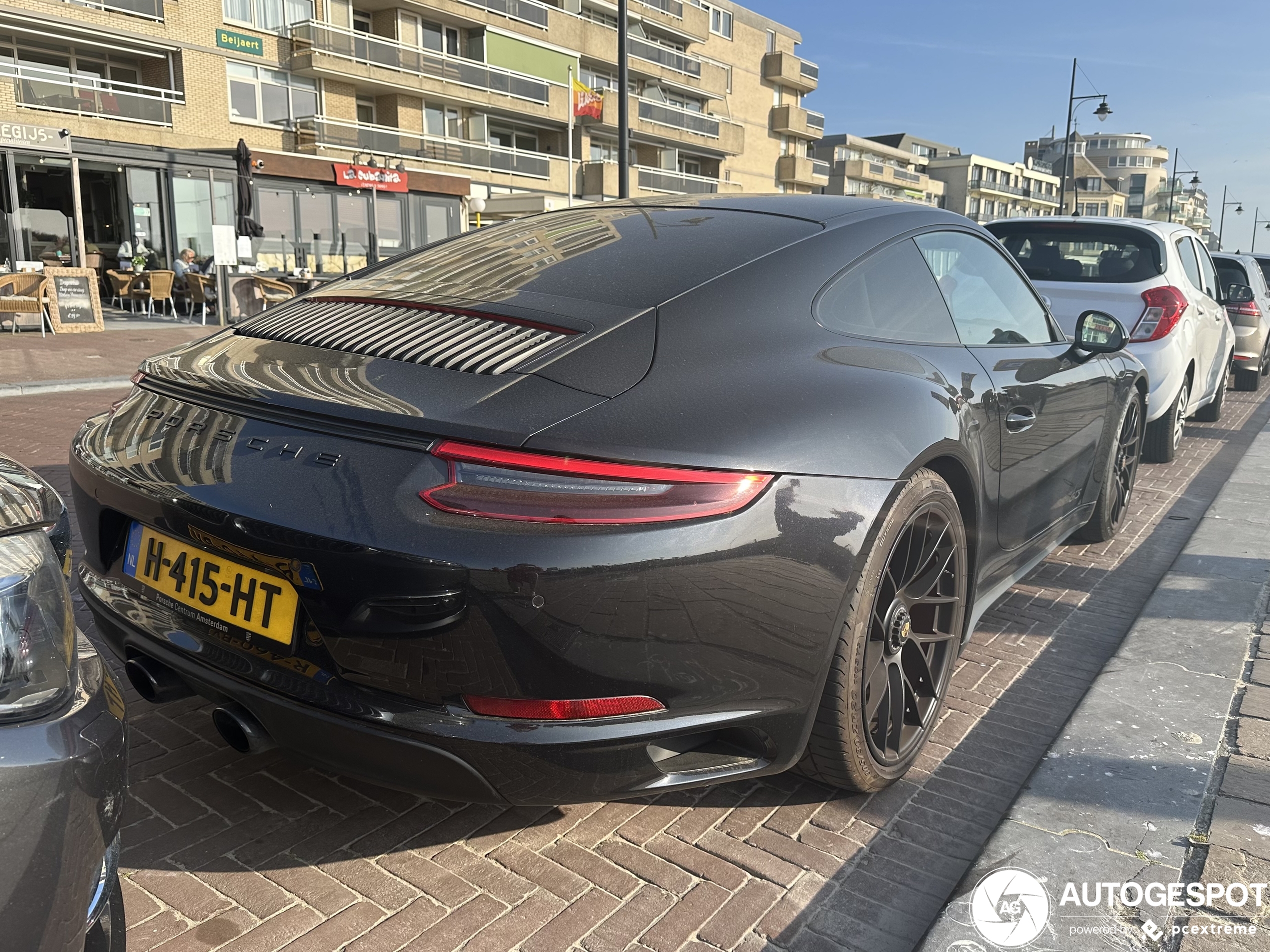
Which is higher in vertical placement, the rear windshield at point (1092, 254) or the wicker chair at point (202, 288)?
the rear windshield at point (1092, 254)

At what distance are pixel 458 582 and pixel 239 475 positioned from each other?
54cm

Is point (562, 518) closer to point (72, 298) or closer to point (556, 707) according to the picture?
point (556, 707)

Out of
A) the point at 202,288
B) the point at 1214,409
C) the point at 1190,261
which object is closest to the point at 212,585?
the point at 1190,261

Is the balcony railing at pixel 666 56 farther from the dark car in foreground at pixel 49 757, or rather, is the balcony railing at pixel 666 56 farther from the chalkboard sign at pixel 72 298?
the dark car in foreground at pixel 49 757

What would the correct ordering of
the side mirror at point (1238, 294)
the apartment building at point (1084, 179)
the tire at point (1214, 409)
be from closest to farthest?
the side mirror at point (1238, 294)
the tire at point (1214, 409)
the apartment building at point (1084, 179)

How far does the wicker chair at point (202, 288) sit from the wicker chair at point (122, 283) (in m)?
1.40

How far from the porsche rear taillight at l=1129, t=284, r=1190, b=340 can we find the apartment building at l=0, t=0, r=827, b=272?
10652 millimetres

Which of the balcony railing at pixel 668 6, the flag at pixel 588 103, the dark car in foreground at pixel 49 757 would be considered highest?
the balcony railing at pixel 668 6

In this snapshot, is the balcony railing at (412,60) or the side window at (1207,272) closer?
the side window at (1207,272)

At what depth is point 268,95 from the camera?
1126 inches

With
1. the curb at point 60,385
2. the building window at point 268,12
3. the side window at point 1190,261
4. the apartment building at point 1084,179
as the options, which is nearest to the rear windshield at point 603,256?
the side window at point 1190,261

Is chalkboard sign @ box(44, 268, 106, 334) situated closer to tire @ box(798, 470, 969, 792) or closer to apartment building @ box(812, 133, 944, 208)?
tire @ box(798, 470, 969, 792)

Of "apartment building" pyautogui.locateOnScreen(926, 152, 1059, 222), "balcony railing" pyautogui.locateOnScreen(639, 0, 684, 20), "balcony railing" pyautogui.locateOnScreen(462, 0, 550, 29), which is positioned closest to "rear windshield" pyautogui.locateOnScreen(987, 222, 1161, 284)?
"balcony railing" pyautogui.locateOnScreen(462, 0, 550, 29)

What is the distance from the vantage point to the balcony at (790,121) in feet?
187
